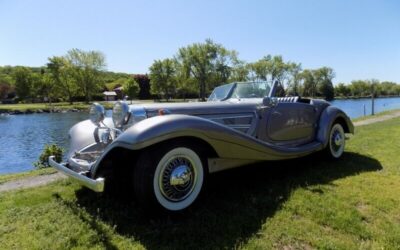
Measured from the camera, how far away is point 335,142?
6.42 metres

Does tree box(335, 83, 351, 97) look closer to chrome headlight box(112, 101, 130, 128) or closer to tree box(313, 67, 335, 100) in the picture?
tree box(313, 67, 335, 100)

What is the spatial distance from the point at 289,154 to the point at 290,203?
1228 mm

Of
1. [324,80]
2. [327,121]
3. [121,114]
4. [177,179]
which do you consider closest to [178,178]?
[177,179]

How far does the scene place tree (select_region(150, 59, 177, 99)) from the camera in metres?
64.5

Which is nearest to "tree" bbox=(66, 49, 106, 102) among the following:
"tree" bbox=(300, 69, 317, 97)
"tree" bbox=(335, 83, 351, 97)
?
"tree" bbox=(300, 69, 317, 97)

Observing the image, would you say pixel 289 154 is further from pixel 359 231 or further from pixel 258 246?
pixel 258 246

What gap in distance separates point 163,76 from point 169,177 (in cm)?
6352

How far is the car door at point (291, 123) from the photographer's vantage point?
5.24 m

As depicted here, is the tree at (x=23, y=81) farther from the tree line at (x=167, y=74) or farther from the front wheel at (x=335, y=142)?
the front wheel at (x=335, y=142)

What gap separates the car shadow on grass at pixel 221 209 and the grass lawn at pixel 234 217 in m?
0.01

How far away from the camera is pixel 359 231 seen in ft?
10.8

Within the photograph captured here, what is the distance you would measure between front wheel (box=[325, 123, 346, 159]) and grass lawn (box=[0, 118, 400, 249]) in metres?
1.00

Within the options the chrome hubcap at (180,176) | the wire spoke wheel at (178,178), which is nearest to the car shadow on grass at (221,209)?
the wire spoke wheel at (178,178)

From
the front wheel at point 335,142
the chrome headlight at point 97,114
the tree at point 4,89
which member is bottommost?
the front wheel at point 335,142
